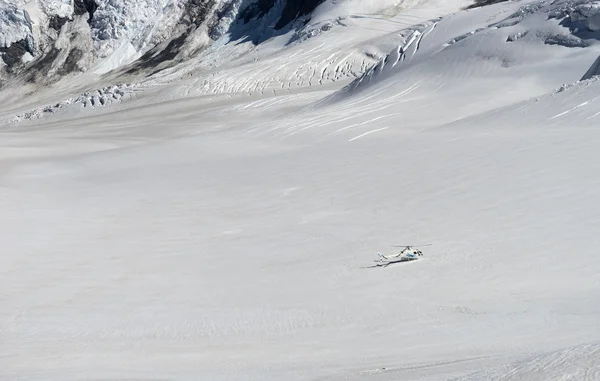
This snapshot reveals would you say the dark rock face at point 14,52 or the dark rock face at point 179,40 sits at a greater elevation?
the dark rock face at point 14,52

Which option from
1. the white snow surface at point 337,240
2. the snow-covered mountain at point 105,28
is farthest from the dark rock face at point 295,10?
the white snow surface at point 337,240

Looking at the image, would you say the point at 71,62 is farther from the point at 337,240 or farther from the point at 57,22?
the point at 337,240

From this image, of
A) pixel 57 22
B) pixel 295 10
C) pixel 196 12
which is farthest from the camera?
pixel 57 22

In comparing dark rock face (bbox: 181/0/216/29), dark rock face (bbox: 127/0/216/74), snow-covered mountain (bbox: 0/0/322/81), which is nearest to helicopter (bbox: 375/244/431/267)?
dark rock face (bbox: 127/0/216/74)

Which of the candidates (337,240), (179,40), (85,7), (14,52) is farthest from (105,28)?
(337,240)

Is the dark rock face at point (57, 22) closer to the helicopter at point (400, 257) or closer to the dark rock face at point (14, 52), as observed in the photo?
the dark rock face at point (14, 52)

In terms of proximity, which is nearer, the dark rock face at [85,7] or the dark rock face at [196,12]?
the dark rock face at [196,12]

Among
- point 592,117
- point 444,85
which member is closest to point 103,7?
point 444,85
